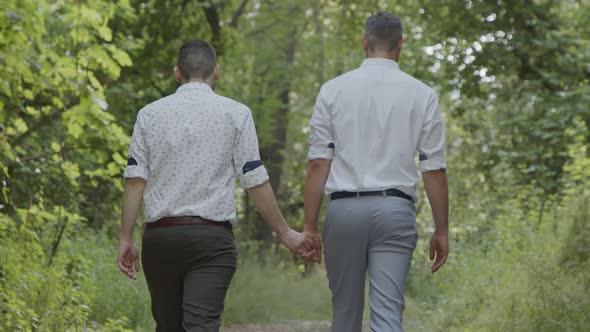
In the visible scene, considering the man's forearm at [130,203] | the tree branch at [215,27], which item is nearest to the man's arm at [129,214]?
the man's forearm at [130,203]

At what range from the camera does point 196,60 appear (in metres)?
5.33

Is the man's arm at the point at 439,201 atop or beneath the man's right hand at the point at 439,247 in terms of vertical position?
atop

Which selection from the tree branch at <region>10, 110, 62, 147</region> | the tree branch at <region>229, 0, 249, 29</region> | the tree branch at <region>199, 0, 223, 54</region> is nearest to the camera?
the tree branch at <region>10, 110, 62, 147</region>

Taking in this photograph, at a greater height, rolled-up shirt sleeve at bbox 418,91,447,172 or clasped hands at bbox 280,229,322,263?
rolled-up shirt sleeve at bbox 418,91,447,172

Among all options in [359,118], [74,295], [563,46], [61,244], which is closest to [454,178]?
[563,46]

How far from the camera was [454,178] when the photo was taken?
889 inches

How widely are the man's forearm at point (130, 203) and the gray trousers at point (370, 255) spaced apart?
1.02 meters

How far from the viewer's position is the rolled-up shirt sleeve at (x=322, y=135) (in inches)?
216

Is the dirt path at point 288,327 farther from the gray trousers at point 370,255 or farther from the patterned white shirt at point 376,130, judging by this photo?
the patterned white shirt at point 376,130

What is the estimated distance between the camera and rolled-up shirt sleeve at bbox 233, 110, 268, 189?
5.24 metres

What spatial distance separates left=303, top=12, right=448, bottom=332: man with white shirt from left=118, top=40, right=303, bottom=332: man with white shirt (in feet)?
1.41

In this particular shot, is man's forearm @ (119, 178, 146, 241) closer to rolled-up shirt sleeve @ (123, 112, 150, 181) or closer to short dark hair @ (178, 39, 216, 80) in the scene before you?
rolled-up shirt sleeve @ (123, 112, 150, 181)

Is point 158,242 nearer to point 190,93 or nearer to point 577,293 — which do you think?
point 190,93

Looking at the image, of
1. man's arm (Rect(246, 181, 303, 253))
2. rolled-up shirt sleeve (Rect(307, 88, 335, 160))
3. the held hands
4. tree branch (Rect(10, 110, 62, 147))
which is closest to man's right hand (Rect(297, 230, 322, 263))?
man's arm (Rect(246, 181, 303, 253))
